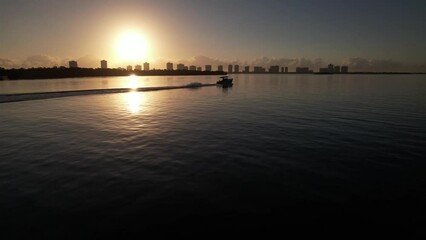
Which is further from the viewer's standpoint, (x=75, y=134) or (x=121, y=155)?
(x=75, y=134)

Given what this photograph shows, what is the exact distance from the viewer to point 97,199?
1151 cm

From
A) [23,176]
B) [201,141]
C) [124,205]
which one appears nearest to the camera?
[124,205]

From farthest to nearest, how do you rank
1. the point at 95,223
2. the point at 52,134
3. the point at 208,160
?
1. the point at 52,134
2. the point at 208,160
3. the point at 95,223

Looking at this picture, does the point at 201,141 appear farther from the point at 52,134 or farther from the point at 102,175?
the point at 52,134

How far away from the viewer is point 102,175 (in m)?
14.2

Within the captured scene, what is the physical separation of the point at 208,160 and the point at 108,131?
14.1 metres

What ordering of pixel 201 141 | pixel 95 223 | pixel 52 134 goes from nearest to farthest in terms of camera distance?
1. pixel 95 223
2. pixel 201 141
3. pixel 52 134

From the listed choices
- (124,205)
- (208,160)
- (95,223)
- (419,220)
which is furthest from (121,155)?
(419,220)

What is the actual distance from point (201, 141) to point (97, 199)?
11327 millimetres

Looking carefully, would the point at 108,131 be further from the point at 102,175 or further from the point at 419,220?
the point at 419,220

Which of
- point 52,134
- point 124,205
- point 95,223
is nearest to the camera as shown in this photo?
point 95,223

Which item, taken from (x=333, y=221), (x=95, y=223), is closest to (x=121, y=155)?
(x=95, y=223)

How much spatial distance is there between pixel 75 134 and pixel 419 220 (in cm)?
2637

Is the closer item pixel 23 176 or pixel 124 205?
pixel 124 205
